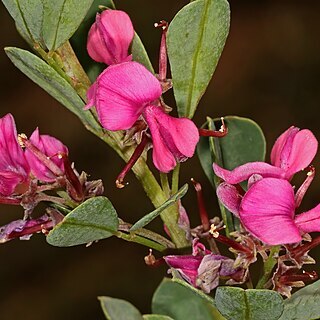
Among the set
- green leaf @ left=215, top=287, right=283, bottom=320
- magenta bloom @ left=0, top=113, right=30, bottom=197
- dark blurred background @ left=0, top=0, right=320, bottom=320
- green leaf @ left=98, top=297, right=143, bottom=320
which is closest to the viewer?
green leaf @ left=215, top=287, right=283, bottom=320

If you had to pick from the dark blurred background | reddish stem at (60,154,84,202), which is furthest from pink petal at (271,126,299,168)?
the dark blurred background

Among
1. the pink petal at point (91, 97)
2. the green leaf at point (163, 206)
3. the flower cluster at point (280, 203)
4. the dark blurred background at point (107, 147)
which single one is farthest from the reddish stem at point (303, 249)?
the dark blurred background at point (107, 147)

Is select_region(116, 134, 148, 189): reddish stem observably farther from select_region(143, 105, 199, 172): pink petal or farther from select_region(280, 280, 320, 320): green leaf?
select_region(280, 280, 320, 320): green leaf

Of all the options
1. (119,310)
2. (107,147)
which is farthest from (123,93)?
(107,147)

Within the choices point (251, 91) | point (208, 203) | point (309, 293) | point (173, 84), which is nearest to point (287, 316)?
point (309, 293)

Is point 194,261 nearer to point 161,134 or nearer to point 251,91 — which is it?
point 161,134
